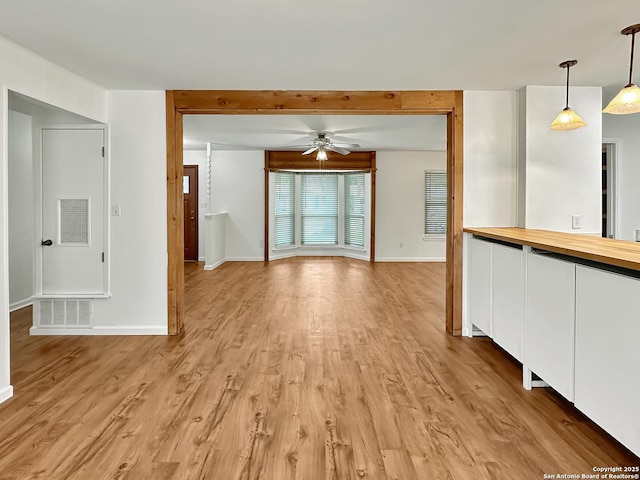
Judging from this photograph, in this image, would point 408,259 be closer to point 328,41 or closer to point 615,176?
point 615,176

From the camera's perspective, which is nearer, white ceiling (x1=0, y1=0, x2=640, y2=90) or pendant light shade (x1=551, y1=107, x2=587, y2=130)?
white ceiling (x1=0, y1=0, x2=640, y2=90)

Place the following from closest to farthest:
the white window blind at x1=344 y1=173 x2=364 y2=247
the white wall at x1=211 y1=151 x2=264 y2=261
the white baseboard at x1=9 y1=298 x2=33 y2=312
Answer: the white baseboard at x1=9 y1=298 x2=33 y2=312
the white wall at x1=211 y1=151 x2=264 y2=261
the white window blind at x1=344 y1=173 x2=364 y2=247

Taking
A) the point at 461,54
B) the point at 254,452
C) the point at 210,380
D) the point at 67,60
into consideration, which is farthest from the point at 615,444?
the point at 67,60

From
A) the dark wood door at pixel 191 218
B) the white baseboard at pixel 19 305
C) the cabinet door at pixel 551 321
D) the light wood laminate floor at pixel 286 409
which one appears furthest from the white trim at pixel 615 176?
the dark wood door at pixel 191 218

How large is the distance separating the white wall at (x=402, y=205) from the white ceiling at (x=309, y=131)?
0.48 meters

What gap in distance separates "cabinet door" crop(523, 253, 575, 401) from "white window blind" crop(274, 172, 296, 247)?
7.46 meters

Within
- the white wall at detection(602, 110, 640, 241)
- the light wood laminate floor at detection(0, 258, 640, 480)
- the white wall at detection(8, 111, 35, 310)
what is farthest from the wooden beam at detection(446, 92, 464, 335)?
the white wall at detection(8, 111, 35, 310)

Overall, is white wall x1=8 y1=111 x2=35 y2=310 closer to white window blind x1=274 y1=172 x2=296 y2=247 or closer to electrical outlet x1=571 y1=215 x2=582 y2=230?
white window blind x1=274 y1=172 x2=296 y2=247

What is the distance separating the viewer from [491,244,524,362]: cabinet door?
2986mm

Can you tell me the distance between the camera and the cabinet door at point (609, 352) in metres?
1.84

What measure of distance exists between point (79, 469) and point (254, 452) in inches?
30.3

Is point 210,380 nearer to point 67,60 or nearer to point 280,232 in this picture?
point 67,60

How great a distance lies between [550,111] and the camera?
13.2 ft

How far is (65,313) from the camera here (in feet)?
13.8
